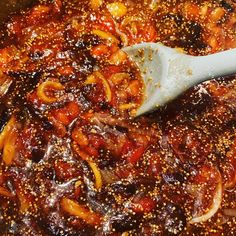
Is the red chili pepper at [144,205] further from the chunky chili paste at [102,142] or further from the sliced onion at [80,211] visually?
the sliced onion at [80,211]

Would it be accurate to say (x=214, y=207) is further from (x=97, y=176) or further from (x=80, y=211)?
(x=80, y=211)

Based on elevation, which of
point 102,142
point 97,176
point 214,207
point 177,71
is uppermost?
point 177,71

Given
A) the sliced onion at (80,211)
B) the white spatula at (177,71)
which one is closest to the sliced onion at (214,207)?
the sliced onion at (80,211)

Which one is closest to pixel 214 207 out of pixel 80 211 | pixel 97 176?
pixel 97 176

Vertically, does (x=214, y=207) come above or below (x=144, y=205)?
below

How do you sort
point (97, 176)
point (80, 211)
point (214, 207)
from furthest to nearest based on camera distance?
point (214, 207), point (97, 176), point (80, 211)

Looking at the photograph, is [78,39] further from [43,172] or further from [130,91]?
[43,172]

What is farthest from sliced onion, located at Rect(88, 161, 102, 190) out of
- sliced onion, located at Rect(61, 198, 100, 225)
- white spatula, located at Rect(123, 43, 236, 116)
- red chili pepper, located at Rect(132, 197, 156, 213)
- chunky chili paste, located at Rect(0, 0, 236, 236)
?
white spatula, located at Rect(123, 43, 236, 116)

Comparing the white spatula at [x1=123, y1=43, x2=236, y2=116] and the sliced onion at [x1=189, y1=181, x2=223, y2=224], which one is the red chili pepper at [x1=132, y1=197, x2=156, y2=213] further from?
the white spatula at [x1=123, y1=43, x2=236, y2=116]
